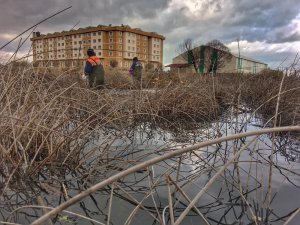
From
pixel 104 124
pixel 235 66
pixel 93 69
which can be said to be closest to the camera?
pixel 104 124

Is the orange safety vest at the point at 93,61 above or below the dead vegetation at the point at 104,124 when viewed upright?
above

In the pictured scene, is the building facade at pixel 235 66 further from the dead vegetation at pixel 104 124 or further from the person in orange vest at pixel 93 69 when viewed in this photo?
the person in orange vest at pixel 93 69

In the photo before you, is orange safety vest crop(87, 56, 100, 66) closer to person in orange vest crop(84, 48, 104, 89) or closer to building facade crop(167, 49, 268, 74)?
person in orange vest crop(84, 48, 104, 89)

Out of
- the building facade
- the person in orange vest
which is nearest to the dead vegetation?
the building facade

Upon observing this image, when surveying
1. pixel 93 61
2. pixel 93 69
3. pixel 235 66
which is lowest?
pixel 93 69

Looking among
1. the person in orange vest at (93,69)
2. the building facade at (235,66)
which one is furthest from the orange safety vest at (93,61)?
the building facade at (235,66)

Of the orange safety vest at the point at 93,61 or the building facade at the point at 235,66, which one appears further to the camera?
the orange safety vest at the point at 93,61

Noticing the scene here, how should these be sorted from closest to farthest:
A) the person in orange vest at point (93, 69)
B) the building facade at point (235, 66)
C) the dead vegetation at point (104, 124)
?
the dead vegetation at point (104, 124) < the building facade at point (235, 66) < the person in orange vest at point (93, 69)

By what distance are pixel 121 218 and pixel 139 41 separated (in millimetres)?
62354

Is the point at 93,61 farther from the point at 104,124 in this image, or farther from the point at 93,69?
the point at 104,124

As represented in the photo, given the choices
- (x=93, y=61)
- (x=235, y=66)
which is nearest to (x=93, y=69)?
(x=93, y=61)

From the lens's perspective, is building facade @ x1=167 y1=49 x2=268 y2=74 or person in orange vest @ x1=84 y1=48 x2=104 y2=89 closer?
building facade @ x1=167 y1=49 x2=268 y2=74

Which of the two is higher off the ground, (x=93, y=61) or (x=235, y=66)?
(x=235, y=66)

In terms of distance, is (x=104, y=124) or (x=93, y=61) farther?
(x=93, y=61)
